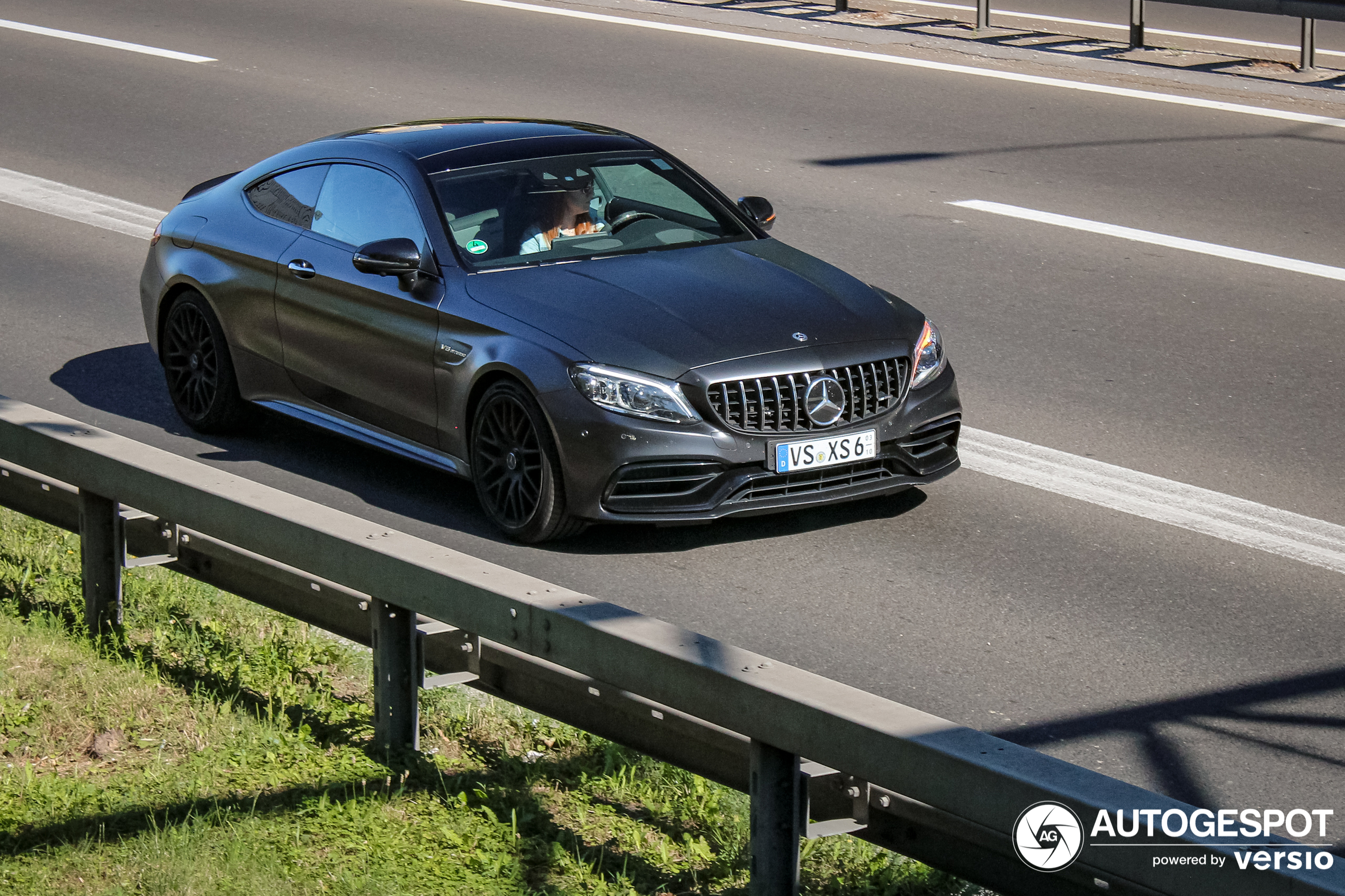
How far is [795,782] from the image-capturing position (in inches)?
165

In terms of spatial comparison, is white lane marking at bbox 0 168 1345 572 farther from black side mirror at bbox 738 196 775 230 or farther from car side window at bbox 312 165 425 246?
car side window at bbox 312 165 425 246

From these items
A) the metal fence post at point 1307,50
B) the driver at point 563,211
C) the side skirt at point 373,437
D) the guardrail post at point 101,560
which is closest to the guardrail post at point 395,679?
the guardrail post at point 101,560

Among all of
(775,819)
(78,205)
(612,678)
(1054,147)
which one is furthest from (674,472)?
(1054,147)

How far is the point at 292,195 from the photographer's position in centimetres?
880

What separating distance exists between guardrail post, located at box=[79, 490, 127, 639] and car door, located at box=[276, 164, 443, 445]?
1906 mm

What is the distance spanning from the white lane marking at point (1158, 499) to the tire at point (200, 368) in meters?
3.49

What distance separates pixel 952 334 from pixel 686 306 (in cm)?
333

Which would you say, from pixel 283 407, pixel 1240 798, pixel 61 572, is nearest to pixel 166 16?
pixel 283 407

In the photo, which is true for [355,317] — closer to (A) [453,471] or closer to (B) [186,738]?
(A) [453,471]

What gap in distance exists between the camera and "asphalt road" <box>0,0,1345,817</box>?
20.2 feet

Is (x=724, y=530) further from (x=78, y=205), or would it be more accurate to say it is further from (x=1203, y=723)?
(x=78, y=205)

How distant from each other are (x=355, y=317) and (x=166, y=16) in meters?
15.0

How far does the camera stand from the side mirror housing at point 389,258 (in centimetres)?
775

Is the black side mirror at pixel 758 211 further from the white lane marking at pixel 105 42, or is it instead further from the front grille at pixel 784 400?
the white lane marking at pixel 105 42
